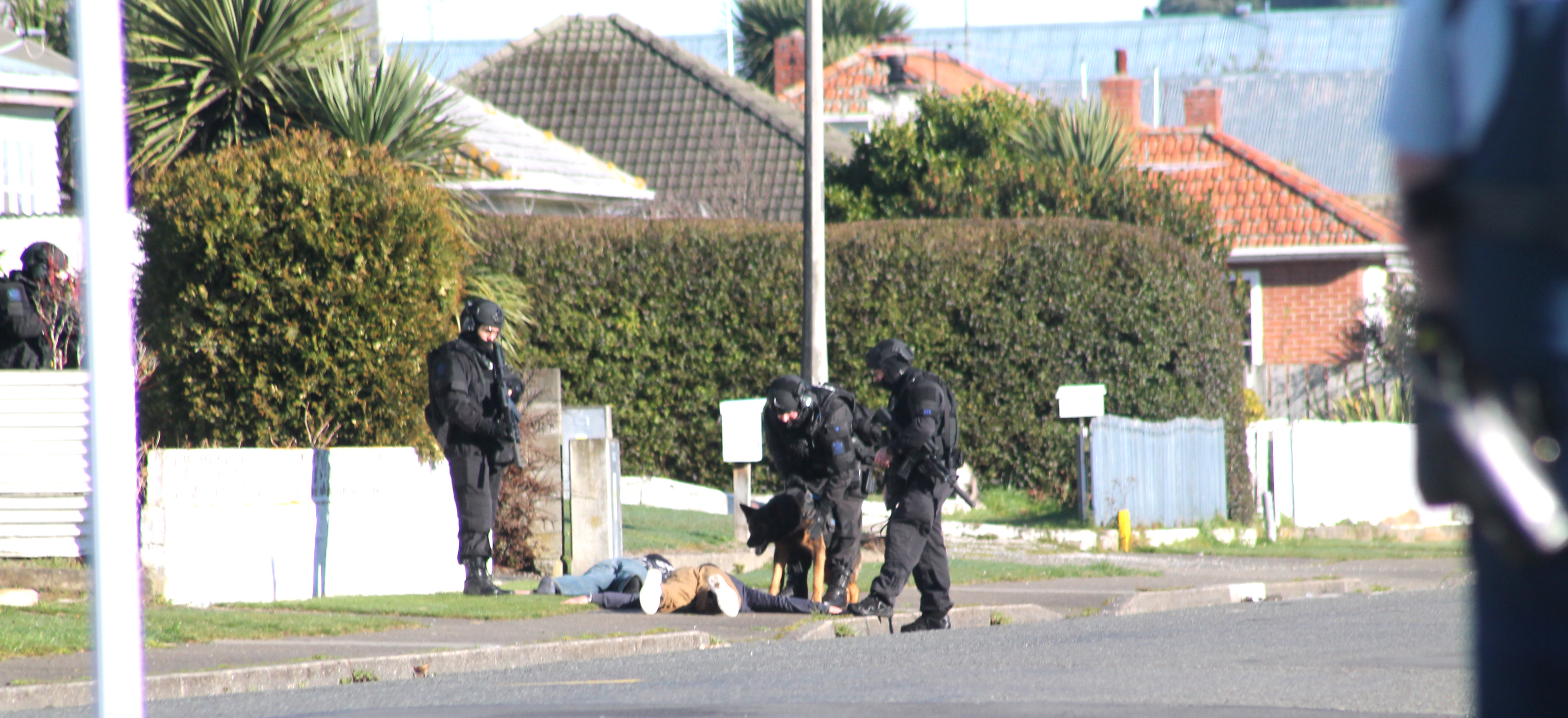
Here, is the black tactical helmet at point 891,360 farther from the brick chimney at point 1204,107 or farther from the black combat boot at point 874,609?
the brick chimney at point 1204,107

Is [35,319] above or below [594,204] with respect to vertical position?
below

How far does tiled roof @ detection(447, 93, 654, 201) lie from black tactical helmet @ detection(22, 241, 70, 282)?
674 cm

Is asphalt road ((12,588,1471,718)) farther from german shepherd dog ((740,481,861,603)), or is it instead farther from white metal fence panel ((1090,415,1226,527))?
white metal fence panel ((1090,415,1226,527))

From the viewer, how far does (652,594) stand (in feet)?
36.1

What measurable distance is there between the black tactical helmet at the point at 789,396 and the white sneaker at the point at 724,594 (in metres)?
1.06

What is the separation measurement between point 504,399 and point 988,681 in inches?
178

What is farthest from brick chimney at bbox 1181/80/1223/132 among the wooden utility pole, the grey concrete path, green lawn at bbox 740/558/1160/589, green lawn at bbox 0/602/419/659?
green lawn at bbox 0/602/419/659

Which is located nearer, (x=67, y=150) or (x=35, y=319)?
(x=35, y=319)

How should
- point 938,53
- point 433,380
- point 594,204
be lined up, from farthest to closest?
point 938,53
point 594,204
point 433,380

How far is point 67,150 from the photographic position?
19.3 metres

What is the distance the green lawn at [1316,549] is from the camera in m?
17.4

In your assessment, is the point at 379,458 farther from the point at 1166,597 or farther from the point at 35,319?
the point at 1166,597

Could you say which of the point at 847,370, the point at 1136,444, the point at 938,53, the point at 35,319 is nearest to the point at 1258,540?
the point at 1136,444

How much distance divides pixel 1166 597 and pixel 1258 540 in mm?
6907
